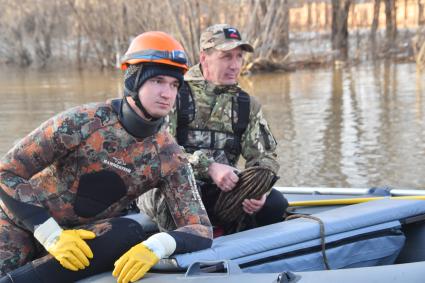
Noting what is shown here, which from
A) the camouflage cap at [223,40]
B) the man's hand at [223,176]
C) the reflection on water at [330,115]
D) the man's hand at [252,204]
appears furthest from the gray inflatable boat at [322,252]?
the reflection on water at [330,115]

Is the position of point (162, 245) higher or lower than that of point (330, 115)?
higher

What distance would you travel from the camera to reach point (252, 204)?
9.88 feet

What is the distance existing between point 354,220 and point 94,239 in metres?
1.07

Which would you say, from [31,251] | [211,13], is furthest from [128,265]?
[211,13]

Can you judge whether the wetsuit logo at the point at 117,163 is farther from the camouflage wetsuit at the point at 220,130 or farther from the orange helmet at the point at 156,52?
the camouflage wetsuit at the point at 220,130

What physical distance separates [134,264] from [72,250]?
0.22 meters

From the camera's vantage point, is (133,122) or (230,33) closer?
(133,122)

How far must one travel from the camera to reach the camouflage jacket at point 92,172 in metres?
2.29

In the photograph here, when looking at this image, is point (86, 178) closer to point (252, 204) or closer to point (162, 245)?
point (162, 245)

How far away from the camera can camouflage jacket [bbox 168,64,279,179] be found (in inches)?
127

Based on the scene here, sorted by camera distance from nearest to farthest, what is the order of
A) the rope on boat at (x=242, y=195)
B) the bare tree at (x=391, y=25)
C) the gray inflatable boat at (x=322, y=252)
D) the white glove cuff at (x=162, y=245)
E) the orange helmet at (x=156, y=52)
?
the gray inflatable boat at (x=322, y=252) < the white glove cuff at (x=162, y=245) < the orange helmet at (x=156, y=52) < the rope on boat at (x=242, y=195) < the bare tree at (x=391, y=25)

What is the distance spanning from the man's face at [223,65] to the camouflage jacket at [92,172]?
81cm

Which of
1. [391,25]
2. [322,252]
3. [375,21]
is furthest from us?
[391,25]

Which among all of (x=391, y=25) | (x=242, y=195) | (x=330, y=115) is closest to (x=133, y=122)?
(x=242, y=195)
